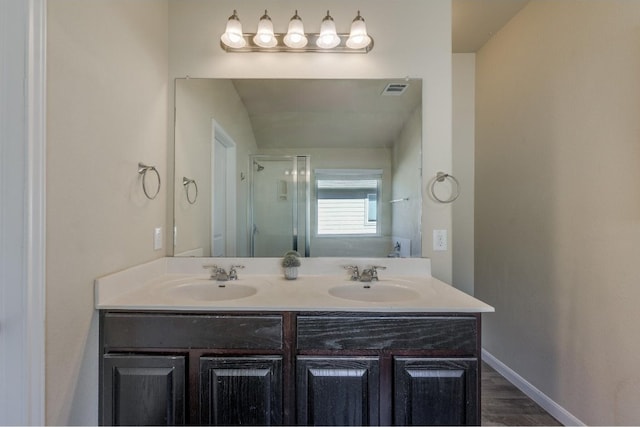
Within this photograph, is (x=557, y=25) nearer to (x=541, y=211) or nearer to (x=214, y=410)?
(x=541, y=211)

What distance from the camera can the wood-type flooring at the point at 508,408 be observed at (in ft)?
5.64

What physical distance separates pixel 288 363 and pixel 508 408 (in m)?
1.61

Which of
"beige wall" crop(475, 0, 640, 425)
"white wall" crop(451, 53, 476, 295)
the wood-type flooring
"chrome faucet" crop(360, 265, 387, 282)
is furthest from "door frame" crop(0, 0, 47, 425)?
"white wall" crop(451, 53, 476, 295)

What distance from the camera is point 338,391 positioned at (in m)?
1.13

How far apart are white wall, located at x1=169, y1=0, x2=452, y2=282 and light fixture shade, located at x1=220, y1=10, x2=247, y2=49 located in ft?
0.31

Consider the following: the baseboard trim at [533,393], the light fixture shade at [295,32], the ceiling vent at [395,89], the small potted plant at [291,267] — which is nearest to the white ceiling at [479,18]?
the ceiling vent at [395,89]

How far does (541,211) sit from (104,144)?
2.41 meters

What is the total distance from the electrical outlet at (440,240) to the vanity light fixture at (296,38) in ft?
3.77

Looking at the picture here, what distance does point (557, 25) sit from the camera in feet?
5.70

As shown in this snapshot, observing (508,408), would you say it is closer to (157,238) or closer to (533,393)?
(533,393)

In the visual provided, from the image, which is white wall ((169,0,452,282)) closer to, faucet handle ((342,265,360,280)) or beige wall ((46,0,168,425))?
beige wall ((46,0,168,425))

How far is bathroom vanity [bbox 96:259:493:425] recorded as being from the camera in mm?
1130

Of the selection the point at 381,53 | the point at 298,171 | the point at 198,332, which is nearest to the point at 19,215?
the point at 198,332

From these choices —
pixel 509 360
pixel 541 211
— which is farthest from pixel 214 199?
pixel 509 360
